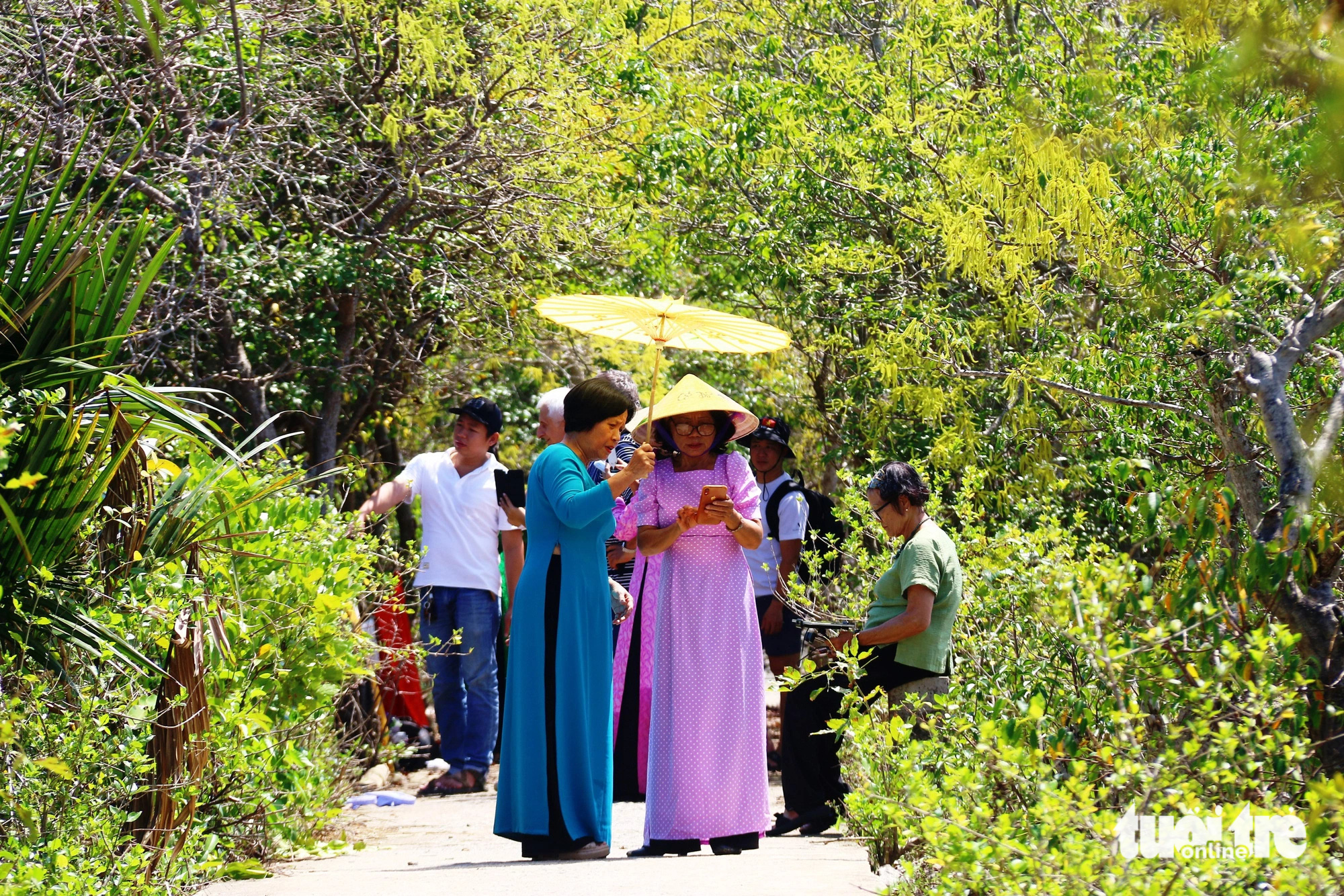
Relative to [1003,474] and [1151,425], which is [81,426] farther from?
[1003,474]

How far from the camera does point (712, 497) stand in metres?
5.84

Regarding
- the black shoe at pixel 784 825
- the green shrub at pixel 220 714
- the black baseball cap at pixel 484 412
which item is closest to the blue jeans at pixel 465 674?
the black baseball cap at pixel 484 412

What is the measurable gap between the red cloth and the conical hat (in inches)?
92.0

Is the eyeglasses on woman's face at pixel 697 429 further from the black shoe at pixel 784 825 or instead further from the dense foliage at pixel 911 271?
the black shoe at pixel 784 825

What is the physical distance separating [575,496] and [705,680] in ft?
3.26

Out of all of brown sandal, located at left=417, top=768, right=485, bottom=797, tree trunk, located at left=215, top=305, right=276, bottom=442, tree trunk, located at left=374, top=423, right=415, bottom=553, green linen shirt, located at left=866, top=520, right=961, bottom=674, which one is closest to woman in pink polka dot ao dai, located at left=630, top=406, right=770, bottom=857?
green linen shirt, located at left=866, top=520, right=961, bottom=674

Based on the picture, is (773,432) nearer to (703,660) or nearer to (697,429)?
(697,429)

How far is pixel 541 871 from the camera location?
16.6ft

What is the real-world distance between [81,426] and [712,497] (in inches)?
95.7

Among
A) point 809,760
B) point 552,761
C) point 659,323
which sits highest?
point 659,323

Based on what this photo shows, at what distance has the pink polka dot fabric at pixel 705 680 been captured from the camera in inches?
229

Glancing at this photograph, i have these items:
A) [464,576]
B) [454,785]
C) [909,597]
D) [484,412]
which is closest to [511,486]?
[484,412]

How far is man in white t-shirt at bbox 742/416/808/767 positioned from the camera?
7.43 meters

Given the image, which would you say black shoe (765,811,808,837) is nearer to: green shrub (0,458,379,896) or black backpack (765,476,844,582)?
black backpack (765,476,844,582)
